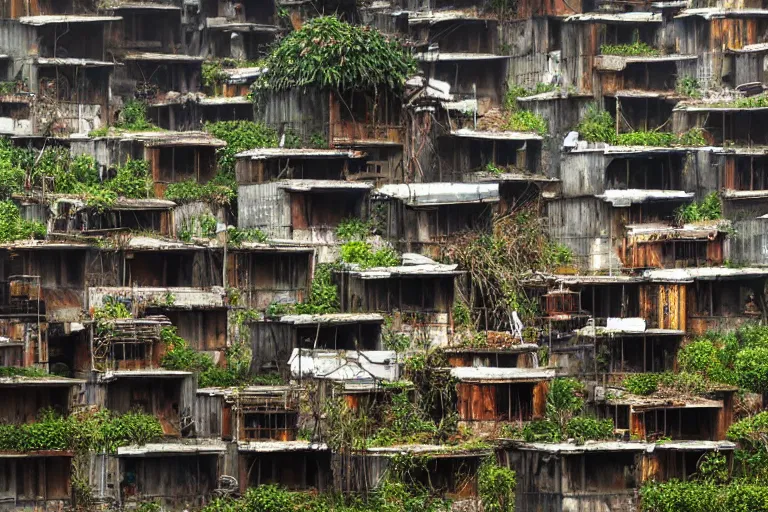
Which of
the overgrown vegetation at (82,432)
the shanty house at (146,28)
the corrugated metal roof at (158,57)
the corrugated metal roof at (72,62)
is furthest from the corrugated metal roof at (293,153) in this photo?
the overgrown vegetation at (82,432)

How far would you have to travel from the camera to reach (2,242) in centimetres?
5409

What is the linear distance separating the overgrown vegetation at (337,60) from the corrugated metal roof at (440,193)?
2.89 m

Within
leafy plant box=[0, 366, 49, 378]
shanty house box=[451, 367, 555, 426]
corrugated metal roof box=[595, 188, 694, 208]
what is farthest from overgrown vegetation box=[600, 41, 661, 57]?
leafy plant box=[0, 366, 49, 378]

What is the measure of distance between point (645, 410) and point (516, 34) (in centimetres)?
1441

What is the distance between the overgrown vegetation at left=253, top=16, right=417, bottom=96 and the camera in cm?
5819

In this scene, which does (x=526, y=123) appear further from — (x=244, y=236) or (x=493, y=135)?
(x=244, y=236)

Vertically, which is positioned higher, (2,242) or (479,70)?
(479,70)

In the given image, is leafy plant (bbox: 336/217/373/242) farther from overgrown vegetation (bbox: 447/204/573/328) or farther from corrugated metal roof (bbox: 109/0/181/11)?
corrugated metal roof (bbox: 109/0/181/11)

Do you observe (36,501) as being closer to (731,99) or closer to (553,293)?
(553,293)

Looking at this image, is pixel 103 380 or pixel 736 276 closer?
pixel 103 380

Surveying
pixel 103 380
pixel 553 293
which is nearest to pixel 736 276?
pixel 553 293

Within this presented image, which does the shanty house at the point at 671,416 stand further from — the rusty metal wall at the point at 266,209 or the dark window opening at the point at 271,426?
the rusty metal wall at the point at 266,209

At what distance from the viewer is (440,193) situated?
56938 millimetres

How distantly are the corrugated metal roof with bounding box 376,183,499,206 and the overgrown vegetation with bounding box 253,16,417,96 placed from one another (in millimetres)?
2886
